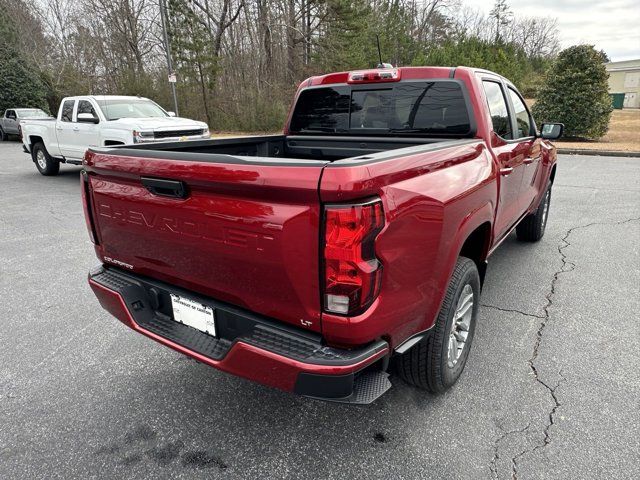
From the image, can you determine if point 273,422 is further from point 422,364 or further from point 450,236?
point 450,236

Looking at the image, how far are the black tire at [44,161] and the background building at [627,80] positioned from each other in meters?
54.6

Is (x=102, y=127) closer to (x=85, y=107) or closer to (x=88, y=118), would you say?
(x=88, y=118)

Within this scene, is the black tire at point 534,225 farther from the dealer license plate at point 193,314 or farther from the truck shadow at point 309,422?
the dealer license plate at point 193,314

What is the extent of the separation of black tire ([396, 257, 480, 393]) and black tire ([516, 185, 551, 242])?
3.06 m

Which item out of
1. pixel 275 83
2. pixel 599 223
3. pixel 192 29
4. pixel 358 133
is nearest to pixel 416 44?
pixel 275 83

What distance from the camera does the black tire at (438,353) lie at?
2.28m

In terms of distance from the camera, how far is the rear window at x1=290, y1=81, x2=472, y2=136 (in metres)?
3.06

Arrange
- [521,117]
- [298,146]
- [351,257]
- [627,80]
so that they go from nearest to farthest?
[351,257] → [298,146] → [521,117] → [627,80]

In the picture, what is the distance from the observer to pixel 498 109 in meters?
3.38

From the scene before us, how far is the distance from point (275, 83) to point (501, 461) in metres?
24.0

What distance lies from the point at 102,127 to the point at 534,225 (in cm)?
845

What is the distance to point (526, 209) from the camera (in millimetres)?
4262

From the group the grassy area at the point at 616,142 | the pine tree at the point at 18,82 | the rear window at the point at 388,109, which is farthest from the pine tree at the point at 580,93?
the pine tree at the point at 18,82

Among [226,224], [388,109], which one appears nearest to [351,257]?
[226,224]
